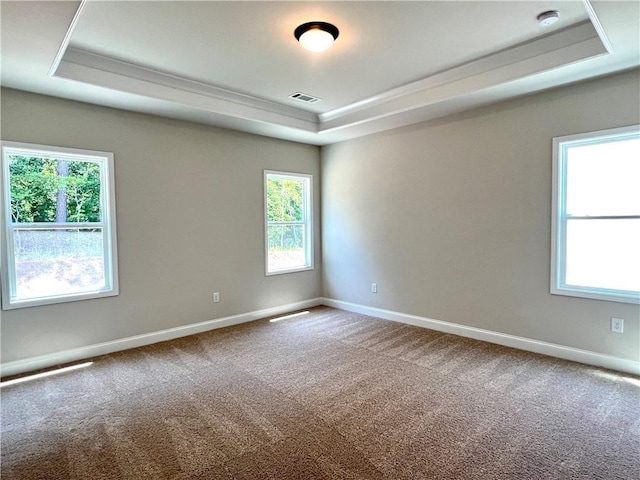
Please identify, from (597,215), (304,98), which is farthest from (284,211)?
(597,215)

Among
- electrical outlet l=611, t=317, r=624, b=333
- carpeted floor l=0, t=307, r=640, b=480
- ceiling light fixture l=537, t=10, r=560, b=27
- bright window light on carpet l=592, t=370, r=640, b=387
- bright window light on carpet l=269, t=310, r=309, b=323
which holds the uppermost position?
ceiling light fixture l=537, t=10, r=560, b=27

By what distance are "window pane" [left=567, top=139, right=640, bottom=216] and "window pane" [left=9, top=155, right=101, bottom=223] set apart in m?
4.79

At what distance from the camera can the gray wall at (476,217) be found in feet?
11.0

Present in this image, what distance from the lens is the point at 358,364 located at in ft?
11.3

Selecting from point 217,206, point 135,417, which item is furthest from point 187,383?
point 217,206

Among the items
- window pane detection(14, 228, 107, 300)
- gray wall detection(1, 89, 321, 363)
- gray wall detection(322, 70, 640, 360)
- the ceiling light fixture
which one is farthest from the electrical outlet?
window pane detection(14, 228, 107, 300)

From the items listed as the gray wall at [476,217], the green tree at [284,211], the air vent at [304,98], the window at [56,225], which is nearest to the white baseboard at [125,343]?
the window at [56,225]

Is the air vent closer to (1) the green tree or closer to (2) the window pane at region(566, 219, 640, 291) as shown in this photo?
(1) the green tree

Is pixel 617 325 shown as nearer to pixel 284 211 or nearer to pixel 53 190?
pixel 284 211

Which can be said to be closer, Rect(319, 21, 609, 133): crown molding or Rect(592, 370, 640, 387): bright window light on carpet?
Rect(319, 21, 609, 133): crown molding

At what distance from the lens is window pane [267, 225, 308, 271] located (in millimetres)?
5367

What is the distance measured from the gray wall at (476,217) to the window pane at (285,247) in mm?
670

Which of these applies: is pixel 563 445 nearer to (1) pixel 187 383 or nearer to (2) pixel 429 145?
(1) pixel 187 383

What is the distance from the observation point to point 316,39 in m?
2.70
